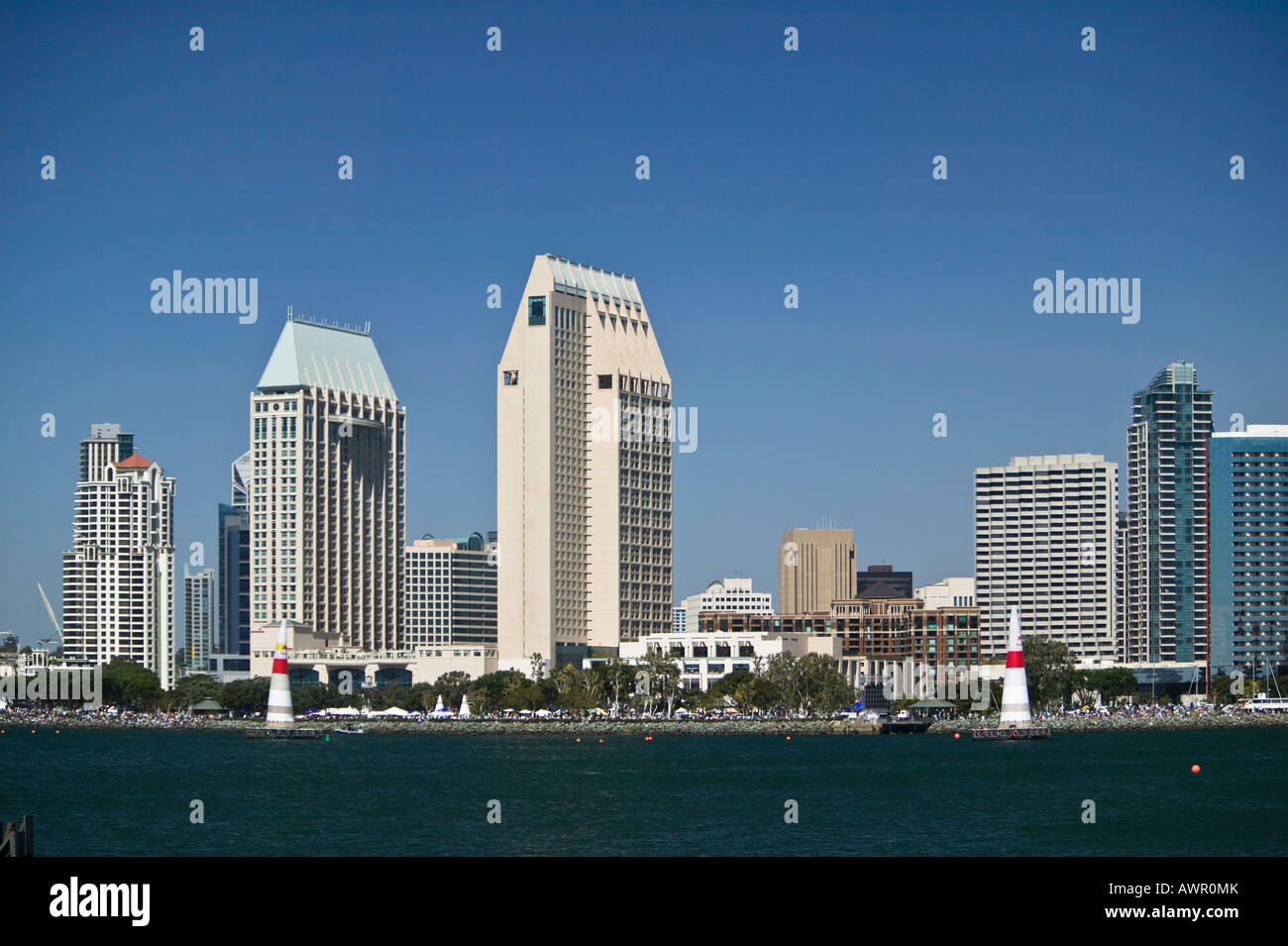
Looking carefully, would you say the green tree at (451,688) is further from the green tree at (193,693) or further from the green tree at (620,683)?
the green tree at (193,693)

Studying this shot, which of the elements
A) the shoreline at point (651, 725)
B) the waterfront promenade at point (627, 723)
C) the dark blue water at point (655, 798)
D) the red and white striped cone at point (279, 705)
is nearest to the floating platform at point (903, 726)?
the shoreline at point (651, 725)

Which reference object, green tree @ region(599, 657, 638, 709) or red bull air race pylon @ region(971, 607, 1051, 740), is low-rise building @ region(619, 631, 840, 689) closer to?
green tree @ region(599, 657, 638, 709)

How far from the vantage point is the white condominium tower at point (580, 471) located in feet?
563

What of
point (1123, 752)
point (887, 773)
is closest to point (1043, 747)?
point (1123, 752)

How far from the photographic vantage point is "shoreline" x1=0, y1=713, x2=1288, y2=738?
449 feet

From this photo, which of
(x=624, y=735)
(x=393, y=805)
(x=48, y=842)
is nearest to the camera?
(x=48, y=842)

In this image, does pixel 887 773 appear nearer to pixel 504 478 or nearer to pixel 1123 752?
pixel 1123 752

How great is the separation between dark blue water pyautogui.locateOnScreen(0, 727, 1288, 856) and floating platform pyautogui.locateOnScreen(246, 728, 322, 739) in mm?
5251

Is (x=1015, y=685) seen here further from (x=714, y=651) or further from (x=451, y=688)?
(x=714, y=651)

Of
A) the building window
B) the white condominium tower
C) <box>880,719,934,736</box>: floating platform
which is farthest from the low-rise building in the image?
<box>880,719,934,736</box>: floating platform

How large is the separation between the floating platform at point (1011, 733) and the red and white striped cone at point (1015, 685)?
1.09 ft

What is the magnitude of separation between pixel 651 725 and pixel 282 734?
32.0 metres

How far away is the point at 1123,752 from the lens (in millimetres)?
106062
